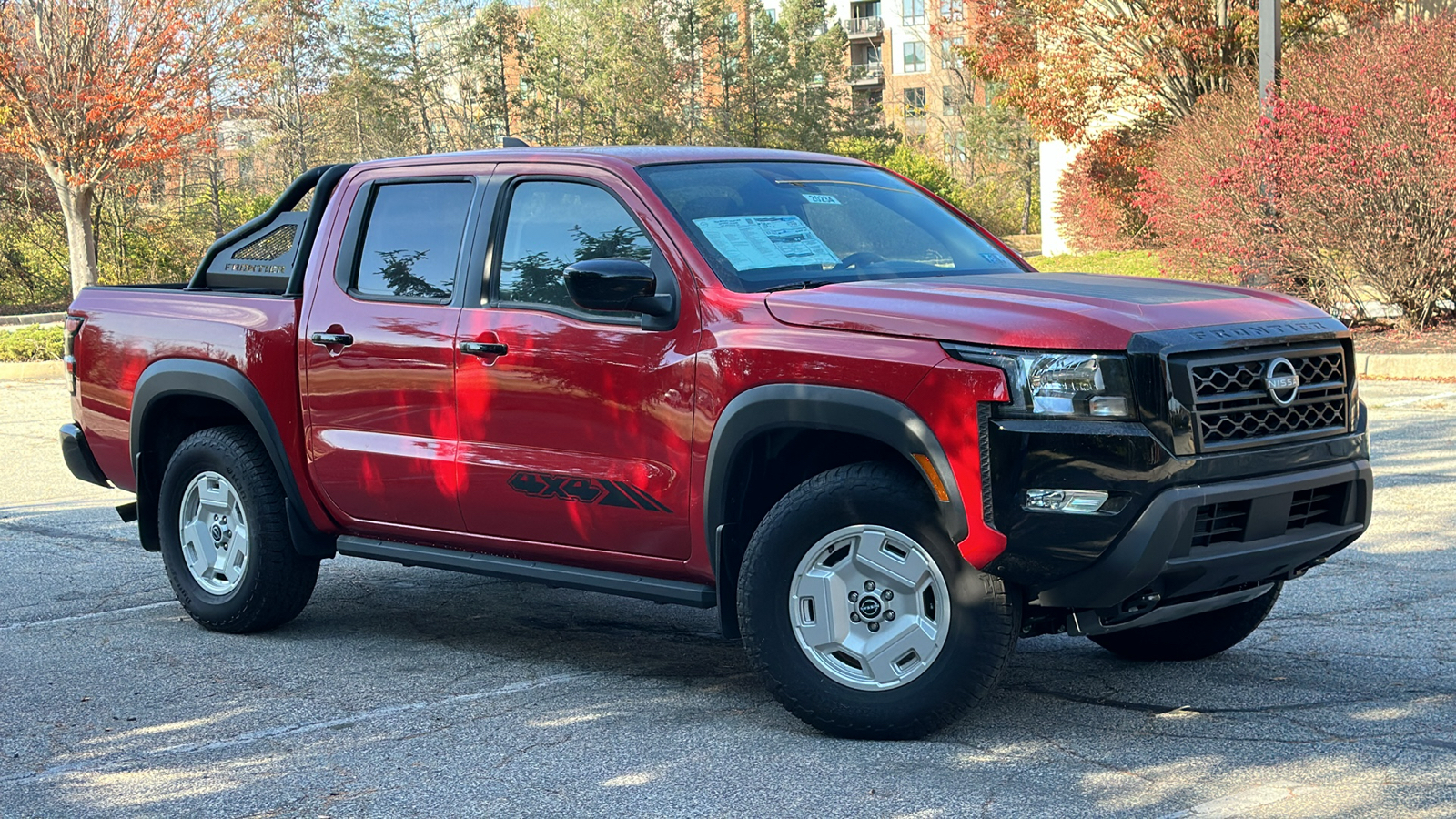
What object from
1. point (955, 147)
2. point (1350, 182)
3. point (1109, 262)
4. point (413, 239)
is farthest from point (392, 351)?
point (955, 147)

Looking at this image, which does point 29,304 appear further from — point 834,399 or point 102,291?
point 834,399

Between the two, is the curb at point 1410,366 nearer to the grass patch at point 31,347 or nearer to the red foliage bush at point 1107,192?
the red foliage bush at point 1107,192

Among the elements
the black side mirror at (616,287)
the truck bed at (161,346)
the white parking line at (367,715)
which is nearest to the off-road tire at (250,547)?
the truck bed at (161,346)

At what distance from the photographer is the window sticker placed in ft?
17.3

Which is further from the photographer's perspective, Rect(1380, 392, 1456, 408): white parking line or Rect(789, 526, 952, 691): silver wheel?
Rect(1380, 392, 1456, 408): white parking line

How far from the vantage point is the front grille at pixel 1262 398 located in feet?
14.5

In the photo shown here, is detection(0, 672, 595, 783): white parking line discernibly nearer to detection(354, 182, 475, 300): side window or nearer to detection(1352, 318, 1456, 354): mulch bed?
detection(354, 182, 475, 300): side window

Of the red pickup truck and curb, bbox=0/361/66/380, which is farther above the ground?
the red pickup truck

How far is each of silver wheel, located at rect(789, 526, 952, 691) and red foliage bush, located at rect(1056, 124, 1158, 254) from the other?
23.6 metres

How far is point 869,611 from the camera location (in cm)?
473

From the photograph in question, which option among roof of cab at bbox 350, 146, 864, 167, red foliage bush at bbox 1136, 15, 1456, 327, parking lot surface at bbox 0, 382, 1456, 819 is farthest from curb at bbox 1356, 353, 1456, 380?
roof of cab at bbox 350, 146, 864, 167

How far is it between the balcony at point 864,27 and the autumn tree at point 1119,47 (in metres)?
61.5

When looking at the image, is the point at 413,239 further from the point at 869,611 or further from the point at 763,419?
the point at 869,611

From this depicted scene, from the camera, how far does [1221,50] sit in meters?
24.7
